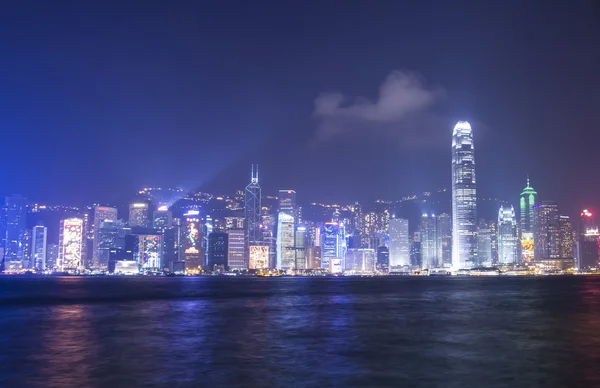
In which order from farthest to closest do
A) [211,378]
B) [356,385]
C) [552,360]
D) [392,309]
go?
[392,309] → [552,360] → [211,378] → [356,385]

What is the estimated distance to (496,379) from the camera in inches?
1062

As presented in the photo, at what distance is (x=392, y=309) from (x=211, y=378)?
47.3m

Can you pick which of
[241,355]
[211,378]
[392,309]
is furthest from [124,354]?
[392,309]

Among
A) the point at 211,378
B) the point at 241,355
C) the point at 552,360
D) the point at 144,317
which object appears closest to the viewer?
the point at 211,378

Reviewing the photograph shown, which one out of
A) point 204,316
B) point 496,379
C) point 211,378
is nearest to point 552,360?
point 496,379

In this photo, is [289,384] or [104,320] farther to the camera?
[104,320]

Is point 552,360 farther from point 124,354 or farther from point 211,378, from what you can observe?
point 124,354

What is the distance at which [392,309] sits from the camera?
7206cm

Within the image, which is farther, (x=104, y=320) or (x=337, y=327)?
(x=104, y=320)

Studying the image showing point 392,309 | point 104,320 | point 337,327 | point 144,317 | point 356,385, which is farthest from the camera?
point 392,309

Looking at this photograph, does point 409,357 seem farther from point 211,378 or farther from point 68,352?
point 68,352

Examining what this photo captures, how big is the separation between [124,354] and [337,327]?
21134mm

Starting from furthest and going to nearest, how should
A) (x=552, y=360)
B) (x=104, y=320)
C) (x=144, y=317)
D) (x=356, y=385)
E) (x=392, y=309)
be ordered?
1. (x=392, y=309)
2. (x=144, y=317)
3. (x=104, y=320)
4. (x=552, y=360)
5. (x=356, y=385)

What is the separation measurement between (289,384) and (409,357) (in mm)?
10114
